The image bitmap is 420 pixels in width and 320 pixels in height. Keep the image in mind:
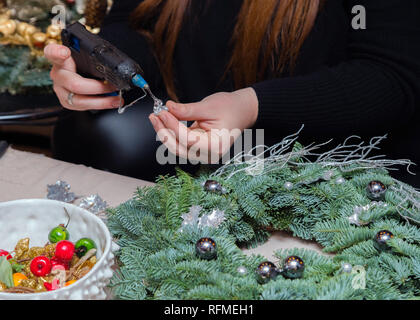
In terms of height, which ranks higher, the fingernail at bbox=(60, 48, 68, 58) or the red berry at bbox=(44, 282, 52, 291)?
the fingernail at bbox=(60, 48, 68, 58)

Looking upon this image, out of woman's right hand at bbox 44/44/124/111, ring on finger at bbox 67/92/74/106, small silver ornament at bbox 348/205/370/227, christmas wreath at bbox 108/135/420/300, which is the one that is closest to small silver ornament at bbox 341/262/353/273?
christmas wreath at bbox 108/135/420/300

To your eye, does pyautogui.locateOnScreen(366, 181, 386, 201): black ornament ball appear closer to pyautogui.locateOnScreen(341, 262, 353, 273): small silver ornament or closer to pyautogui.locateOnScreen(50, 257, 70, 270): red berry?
pyautogui.locateOnScreen(341, 262, 353, 273): small silver ornament

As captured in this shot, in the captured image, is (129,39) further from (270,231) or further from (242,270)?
(242,270)

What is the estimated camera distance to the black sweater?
2.94 ft

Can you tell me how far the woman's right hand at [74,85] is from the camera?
2.63ft

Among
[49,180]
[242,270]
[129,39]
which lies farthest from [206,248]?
[129,39]

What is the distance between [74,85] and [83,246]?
332 millimetres

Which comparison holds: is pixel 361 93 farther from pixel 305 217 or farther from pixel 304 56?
pixel 305 217

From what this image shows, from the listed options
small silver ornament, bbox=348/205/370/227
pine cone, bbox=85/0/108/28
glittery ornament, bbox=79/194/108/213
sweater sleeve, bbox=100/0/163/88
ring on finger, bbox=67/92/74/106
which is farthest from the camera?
pine cone, bbox=85/0/108/28

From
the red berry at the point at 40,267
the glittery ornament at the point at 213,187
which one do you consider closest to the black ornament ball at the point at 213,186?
the glittery ornament at the point at 213,187

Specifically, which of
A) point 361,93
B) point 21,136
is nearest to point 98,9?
point 21,136

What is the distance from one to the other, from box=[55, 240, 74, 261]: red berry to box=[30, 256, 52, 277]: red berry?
0.02 meters
